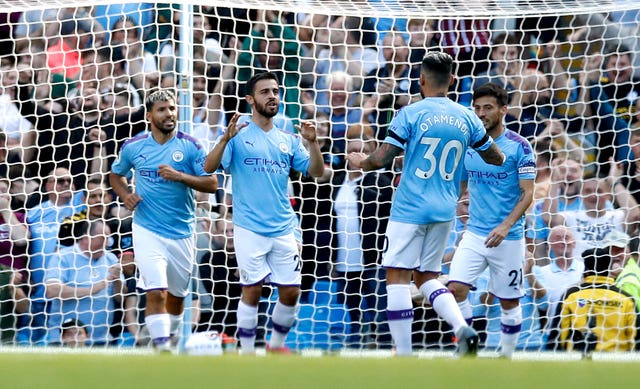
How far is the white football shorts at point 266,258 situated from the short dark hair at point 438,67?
1.83m

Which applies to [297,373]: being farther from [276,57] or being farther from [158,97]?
[276,57]

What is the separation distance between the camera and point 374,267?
1173cm

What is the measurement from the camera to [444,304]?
353 inches

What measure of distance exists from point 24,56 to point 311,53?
2.64 m

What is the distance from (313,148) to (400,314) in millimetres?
1516

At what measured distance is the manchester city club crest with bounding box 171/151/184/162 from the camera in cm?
1020

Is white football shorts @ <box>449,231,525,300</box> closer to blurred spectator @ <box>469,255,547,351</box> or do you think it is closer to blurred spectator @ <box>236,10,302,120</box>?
blurred spectator @ <box>469,255,547,351</box>

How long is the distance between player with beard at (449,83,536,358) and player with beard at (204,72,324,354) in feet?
4.26

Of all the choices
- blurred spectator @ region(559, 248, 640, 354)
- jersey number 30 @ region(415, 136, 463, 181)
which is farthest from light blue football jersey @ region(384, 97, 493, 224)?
blurred spectator @ region(559, 248, 640, 354)

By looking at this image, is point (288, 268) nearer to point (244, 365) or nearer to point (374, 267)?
point (374, 267)

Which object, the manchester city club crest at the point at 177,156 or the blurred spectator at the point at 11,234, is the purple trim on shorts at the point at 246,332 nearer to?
the manchester city club crest at the point at 177,156

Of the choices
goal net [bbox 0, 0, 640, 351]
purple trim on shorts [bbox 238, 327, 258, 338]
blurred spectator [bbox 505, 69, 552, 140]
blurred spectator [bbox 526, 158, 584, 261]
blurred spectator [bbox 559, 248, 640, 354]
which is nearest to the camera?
purple trim on shorts [bbox 238, 327, 258, 338]

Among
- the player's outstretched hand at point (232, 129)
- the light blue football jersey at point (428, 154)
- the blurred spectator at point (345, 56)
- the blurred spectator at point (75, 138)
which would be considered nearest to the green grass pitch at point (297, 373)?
the light blue football jersey at point (428, 154)

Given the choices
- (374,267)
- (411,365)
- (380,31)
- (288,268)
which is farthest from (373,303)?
(411,365)
